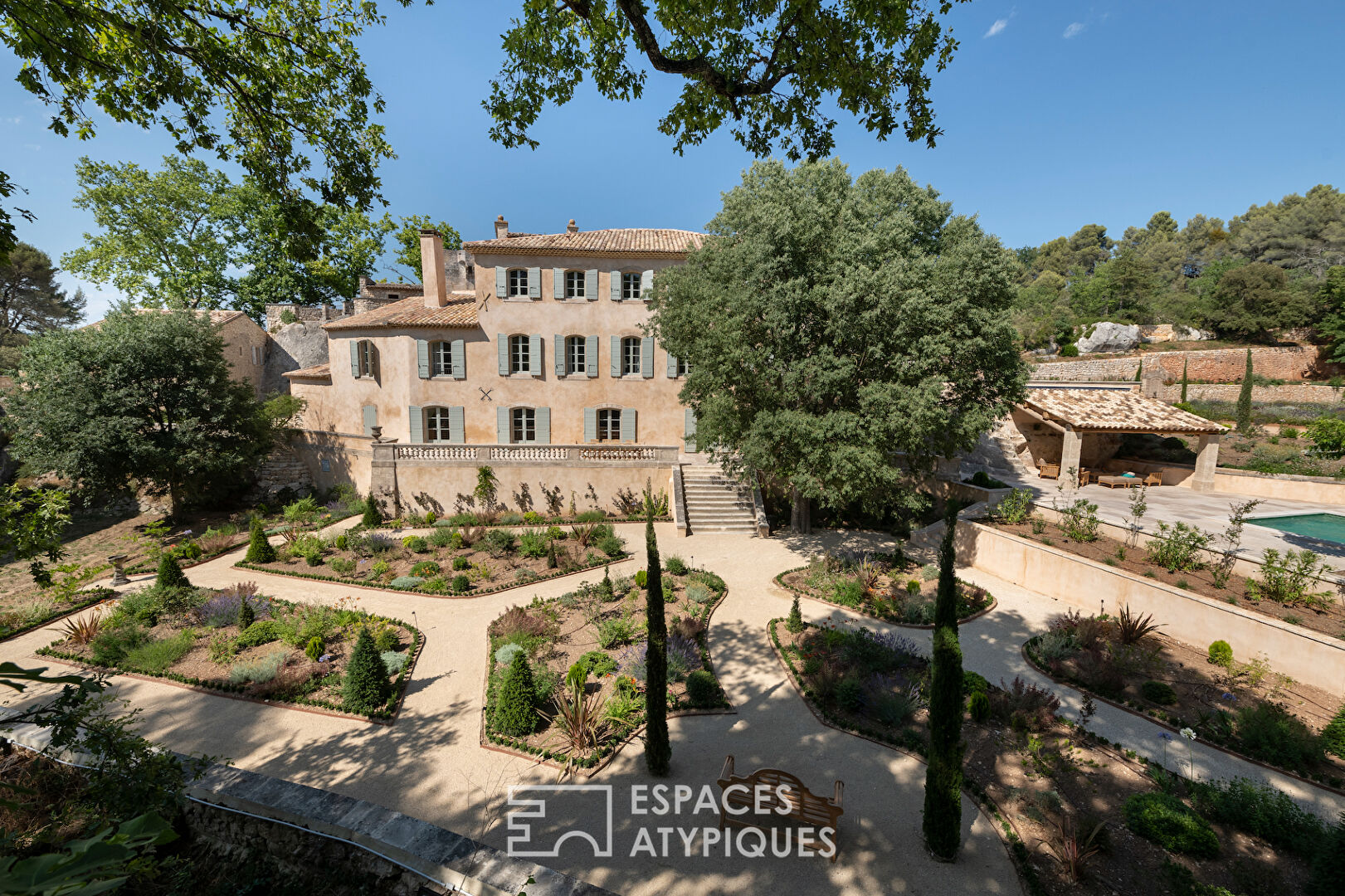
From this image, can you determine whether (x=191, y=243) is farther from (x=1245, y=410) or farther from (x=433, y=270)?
(x=1245, y=410)

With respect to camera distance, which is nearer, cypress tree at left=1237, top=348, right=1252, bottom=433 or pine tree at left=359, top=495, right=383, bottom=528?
pine tree at left=359, top=495, right=383, bottom=528

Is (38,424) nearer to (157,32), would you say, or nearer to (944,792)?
(157,32)

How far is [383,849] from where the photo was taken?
4871 mm

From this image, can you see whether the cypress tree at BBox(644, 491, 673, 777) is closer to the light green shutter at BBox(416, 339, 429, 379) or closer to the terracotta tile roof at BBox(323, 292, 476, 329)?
the terracotta tile roof at BBox(323, 292, 476, 329)

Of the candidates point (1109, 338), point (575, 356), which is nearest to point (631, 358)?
point (575, 356)

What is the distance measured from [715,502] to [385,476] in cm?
1301

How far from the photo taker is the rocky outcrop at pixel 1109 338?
131ft

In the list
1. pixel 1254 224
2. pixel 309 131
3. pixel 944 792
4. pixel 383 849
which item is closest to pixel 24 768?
pixel 383 849

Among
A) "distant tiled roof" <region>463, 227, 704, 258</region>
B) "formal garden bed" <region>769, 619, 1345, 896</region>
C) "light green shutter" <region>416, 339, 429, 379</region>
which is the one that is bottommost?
"formal garden bed" <region>769, 619, 1345, 896</region>

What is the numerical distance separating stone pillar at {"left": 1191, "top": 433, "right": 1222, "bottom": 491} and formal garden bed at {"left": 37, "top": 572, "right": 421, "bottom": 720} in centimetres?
2973

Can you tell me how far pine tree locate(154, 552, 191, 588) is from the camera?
12.6 m

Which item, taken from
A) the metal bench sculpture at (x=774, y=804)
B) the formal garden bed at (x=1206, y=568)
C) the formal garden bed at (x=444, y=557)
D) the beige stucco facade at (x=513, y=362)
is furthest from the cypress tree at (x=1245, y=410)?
the metal bench sculpture at (x=774, y=804)

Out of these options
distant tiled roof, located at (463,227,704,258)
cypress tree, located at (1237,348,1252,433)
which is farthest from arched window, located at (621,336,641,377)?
cypress tree, located at (1237,348,1252,433)

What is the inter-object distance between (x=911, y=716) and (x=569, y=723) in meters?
5.72
